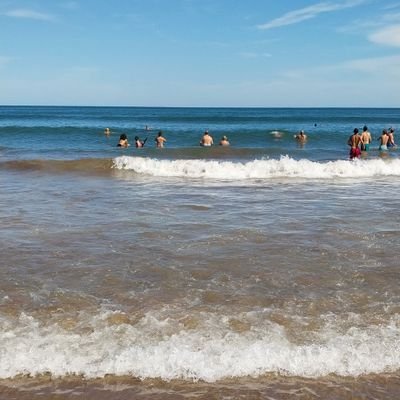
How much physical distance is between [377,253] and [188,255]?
274cm

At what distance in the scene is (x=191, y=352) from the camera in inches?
166

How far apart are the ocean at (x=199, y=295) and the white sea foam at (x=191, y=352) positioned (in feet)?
0.05

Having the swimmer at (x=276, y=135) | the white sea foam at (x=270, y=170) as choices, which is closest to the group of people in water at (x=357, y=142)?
the white sea foam at (x=270, y=170)

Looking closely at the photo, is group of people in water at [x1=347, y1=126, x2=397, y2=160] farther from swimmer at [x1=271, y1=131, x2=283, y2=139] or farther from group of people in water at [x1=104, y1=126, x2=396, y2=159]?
swimmer at [x1=271, y1=131, x2=283, y2=139]

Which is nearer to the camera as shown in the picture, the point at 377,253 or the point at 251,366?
the point at 251,366

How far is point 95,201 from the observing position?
11.1 meters

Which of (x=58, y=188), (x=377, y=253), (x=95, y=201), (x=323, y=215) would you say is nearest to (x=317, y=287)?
(x=377, y=253)

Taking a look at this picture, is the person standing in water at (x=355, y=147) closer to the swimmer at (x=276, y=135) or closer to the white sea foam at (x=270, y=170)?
the white sea foam at (x=270, y=170)

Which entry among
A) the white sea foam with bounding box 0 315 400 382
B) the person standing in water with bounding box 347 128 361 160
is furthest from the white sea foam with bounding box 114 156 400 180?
the white sea foam with bounding box 0 315 400 382

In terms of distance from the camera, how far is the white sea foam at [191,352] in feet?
13.1

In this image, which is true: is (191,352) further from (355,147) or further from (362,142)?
(362,142)

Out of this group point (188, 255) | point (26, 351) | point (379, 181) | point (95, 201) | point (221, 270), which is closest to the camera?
point (26, 351)

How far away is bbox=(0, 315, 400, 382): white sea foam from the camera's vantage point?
3.99m

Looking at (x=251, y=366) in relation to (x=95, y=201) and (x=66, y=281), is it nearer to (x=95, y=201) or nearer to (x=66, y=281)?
(x=66, y=281)
